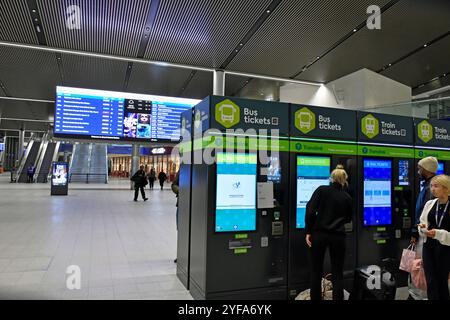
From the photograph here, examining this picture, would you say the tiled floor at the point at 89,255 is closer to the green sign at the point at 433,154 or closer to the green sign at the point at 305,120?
the green sign at the point at 305,120

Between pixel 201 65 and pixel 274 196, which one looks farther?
pixel 201 65

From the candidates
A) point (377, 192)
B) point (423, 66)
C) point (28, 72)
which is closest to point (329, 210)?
point (377, 192)

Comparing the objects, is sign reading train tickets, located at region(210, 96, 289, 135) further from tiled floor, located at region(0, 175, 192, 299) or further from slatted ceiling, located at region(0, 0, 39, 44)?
slatted ceiling, located at region(0, 0, 39, 44)

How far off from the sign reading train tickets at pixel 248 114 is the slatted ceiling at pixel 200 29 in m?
3.47

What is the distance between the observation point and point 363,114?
437 cm

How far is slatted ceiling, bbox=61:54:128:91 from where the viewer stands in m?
9.86

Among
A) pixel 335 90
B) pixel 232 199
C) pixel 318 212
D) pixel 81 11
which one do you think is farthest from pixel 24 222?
pixel 335 90

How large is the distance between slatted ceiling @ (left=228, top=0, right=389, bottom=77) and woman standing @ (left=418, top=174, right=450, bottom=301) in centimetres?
→ 462

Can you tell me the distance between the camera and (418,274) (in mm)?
3389

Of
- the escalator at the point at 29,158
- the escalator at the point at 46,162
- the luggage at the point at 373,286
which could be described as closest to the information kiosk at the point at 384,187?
the luggage at the point at 373,286

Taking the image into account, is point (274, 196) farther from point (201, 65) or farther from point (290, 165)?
point (201, 65)

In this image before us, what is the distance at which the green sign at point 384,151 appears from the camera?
4.32 metres

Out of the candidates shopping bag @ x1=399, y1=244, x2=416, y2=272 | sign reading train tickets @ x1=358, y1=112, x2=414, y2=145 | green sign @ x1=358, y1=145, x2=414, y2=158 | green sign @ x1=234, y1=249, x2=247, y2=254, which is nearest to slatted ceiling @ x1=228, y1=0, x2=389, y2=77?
sign reading train tickets @ x1=358, y1=112, x2=414, y2=145

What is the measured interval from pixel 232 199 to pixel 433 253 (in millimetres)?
1896
